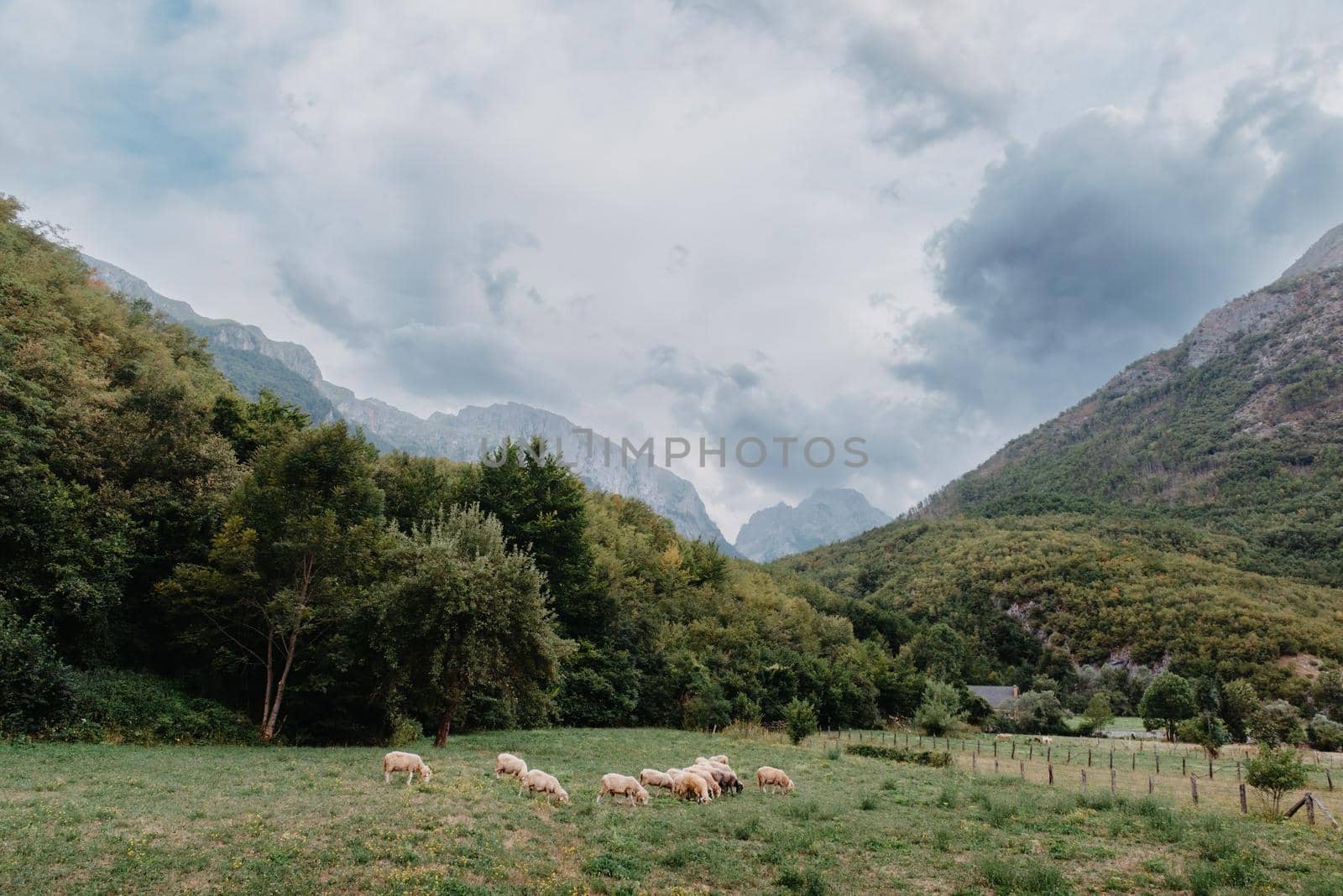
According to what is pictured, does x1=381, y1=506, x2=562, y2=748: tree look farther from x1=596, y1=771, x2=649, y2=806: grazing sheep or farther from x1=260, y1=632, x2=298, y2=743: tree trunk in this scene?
x1=596, y1=771, x2=649, y2=806: grazing sheep

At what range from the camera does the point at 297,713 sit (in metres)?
25.8

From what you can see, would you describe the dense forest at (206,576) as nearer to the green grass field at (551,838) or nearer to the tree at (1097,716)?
the green grass field at (551,838)

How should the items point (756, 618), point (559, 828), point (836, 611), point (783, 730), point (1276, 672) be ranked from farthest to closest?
point (836, 611)
point (1276, 672)
point (756, 618)
point (783, 730)
point (559, 828)

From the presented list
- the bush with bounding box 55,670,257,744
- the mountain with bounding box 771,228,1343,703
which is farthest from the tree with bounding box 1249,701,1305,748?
the bush with bounding box 55,670,257,744

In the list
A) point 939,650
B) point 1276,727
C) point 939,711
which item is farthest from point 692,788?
point 939,650

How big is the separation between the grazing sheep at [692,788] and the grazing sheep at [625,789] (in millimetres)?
1324

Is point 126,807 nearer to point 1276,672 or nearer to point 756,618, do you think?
point 756,618

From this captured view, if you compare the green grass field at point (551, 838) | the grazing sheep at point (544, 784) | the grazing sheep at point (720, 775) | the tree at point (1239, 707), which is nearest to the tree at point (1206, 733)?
the tree at point (1239, 707)

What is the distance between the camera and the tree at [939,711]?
47344mm

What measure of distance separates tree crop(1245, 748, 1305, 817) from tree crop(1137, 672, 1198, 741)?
39838 millimetres

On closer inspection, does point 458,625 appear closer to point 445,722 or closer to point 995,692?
point 445,722

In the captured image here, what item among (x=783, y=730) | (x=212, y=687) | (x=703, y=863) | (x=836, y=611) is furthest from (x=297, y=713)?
(x=836, y=611)

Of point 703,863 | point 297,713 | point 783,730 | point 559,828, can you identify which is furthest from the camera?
point 783,730

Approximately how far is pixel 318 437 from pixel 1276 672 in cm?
10750
